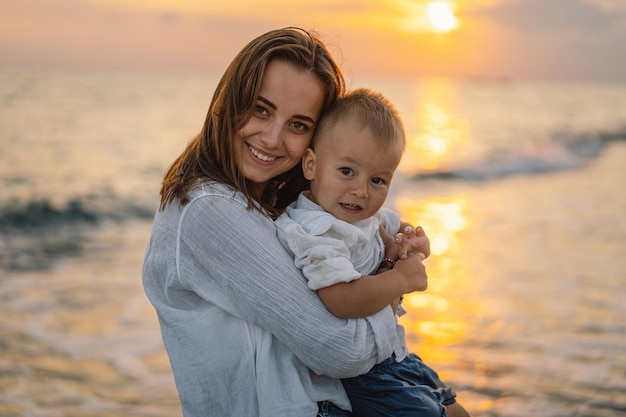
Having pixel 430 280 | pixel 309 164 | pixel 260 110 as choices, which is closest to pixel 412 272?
pixel 309 164

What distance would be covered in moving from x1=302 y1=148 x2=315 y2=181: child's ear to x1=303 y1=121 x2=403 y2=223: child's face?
0.17 feet

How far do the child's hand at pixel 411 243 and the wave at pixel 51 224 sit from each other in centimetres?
748

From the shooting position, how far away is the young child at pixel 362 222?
2.42 m

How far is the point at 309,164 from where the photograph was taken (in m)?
2.74

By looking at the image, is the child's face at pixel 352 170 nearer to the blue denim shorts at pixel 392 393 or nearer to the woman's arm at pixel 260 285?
the woman's arm at pixel 260 285

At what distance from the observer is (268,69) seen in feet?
8.46

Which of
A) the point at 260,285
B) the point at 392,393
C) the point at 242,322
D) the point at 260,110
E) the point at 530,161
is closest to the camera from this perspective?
the point at 260,285

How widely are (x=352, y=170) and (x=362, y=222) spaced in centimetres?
20

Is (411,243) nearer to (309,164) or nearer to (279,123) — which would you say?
(309,164)

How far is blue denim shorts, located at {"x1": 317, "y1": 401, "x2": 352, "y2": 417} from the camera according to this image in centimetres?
256

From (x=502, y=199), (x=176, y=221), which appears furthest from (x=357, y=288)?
(x=502, y=199)

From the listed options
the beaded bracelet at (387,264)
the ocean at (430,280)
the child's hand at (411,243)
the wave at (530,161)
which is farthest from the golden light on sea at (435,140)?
the beaded bracelet at (387,264)

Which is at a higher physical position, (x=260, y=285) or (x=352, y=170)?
(x=352, y=170)

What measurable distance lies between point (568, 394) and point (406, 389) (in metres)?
3.35
